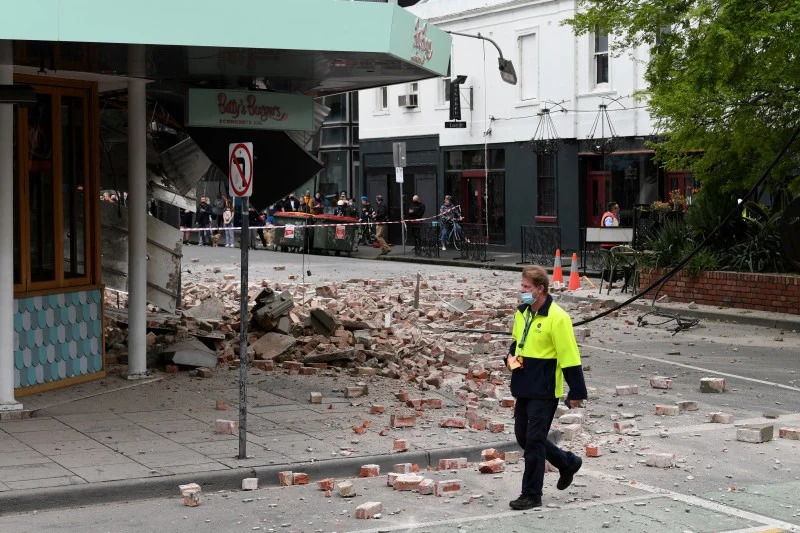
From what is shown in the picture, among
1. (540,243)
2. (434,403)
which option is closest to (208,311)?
(434,403)

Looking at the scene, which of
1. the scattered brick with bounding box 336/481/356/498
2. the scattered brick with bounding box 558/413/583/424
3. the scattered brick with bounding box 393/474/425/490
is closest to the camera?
the scattered brick with bounding box 336/481/356/498

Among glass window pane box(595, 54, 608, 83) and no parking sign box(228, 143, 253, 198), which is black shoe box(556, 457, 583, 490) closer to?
no parking sign box(228, 143, 253, 198)

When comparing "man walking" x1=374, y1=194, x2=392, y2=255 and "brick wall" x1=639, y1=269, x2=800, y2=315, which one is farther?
"man walking" x1=374, y1=194, x2=392, y2=255

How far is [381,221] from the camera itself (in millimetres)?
42344

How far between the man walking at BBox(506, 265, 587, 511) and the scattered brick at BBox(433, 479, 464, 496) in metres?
0.57

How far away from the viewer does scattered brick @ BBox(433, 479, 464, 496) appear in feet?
29.1

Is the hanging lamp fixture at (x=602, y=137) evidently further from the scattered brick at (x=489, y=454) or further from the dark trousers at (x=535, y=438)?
the dark trousers at (x=535, y=438)

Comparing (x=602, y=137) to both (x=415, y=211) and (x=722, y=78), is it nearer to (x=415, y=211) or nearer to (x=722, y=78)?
(x=415, y=211)

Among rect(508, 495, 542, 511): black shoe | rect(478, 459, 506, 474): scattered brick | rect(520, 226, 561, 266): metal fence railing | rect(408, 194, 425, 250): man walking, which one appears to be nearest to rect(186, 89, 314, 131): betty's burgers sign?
rect(478, 459, 506, 474): scattered brick

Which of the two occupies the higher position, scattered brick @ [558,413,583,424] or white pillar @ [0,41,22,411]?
white pillar @ [0,41,22,411]

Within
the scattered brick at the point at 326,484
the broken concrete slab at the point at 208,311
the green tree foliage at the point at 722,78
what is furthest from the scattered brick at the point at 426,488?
the green tree foliage at the point at 722,78

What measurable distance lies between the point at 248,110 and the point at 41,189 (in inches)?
91.2

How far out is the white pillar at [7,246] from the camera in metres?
11.2

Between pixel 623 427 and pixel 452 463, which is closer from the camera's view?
pixel 452 463
